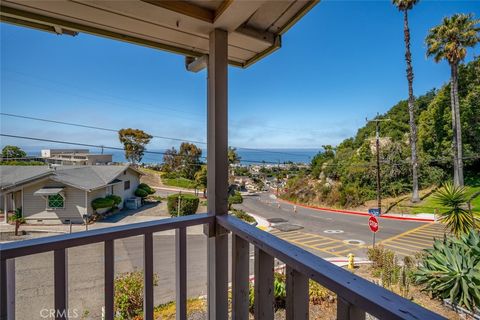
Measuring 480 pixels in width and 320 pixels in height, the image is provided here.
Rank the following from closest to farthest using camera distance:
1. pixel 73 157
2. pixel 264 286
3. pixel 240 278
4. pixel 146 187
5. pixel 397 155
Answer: pixel 264 286 → pixel 240 278 → pixel 73 157 → pixel 146 187 → pixel 397 155

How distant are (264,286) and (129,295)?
208 cm

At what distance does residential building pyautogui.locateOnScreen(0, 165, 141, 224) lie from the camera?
5.16ft

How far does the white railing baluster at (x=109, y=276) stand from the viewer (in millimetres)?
843

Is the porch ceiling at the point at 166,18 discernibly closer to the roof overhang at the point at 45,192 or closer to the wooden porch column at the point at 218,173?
the wooden porch column at the point at 218,173

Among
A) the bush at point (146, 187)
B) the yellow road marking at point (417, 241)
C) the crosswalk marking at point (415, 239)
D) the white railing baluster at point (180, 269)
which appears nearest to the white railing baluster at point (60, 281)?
the white railing baluster at point (180, 269)

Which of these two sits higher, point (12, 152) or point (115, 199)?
point (12, 152)

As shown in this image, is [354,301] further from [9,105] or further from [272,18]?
[9,105]

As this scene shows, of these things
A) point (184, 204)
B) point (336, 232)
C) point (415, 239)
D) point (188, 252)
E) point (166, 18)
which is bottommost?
point (336, 232)

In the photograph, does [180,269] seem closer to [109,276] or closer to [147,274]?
[147,274]

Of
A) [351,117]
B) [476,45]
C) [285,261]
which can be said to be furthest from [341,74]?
[285,261]

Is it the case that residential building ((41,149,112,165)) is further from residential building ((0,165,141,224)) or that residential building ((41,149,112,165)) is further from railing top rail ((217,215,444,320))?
railing top rail ((217,215,444,320))

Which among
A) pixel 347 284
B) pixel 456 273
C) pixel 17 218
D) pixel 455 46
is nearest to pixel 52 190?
pixel 17 218

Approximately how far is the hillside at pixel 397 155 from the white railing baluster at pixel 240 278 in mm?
5998

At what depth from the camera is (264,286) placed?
2.54ft
